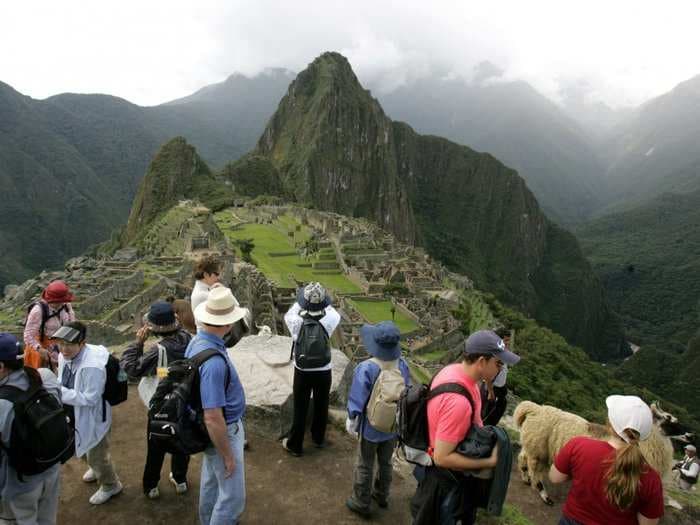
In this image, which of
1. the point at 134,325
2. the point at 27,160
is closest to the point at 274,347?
the point at 134,325

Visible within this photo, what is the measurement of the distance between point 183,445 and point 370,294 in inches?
1245

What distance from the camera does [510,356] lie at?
4016 mm

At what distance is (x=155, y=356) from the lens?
467cm

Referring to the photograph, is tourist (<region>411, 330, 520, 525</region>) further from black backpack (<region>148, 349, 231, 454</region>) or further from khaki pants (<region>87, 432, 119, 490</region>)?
khaki pants (<region>87, 432, 119, 490</region>)

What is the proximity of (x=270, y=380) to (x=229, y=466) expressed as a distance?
9.23 feet

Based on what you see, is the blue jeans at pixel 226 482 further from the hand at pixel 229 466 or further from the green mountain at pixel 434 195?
the green mountain at pixel 434 195

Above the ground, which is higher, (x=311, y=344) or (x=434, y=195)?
(x=311, y=344)

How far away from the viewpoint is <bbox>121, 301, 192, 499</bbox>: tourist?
4.62 meters

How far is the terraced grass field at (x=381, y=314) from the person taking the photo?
28844 mm

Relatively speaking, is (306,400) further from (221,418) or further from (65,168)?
(65,168)

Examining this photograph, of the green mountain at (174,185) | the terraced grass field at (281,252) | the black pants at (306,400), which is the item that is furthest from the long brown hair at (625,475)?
the green mountain at (174,185)

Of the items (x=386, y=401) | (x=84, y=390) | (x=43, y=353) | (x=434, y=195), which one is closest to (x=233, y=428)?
(x=386, y=401)

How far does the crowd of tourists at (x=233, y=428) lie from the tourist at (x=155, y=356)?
0.04 feet

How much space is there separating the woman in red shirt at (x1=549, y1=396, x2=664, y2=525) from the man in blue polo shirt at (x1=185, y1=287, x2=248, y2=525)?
8.13 ft
